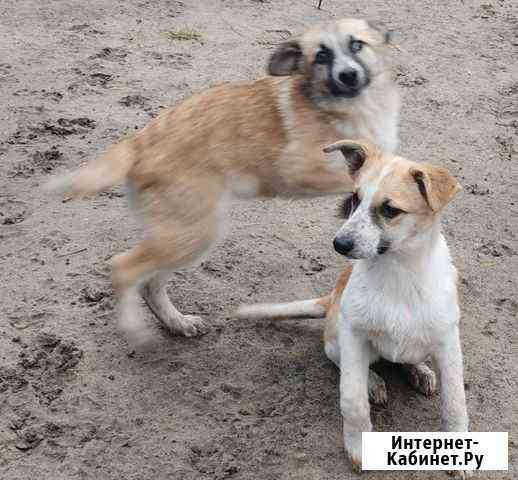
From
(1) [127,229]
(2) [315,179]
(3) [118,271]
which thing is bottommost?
(1) [127,229]

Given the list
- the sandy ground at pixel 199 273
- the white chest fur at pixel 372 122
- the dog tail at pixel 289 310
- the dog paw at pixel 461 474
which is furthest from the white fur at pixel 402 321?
the white chest fur at pixel 372 122

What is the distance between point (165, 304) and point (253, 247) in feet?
3.49

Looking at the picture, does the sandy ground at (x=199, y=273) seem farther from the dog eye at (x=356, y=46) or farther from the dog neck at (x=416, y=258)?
the dog eye at (x=356, y=46)

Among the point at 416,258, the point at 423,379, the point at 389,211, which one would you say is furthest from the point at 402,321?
the point at 423,379

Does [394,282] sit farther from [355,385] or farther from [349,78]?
[349,78]

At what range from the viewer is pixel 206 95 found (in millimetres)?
4781

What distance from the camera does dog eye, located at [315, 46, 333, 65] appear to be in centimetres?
478

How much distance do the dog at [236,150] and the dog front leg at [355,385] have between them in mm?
1034

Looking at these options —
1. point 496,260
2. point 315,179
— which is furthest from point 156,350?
point 496,260

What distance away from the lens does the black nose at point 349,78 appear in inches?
183

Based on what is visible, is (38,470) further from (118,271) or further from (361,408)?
(361,408)

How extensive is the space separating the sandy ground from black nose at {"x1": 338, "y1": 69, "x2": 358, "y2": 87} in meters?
1.38

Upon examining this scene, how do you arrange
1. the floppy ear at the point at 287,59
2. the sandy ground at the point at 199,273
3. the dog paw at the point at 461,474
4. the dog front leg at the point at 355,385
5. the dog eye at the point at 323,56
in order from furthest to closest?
the floppy ear at the point at 287,59 < the dog eye at the point at 323,56 < the sandy ground at the point at 199,273 < the dog paw at the point at 461,474 < the dog front leg at the point at 355,385

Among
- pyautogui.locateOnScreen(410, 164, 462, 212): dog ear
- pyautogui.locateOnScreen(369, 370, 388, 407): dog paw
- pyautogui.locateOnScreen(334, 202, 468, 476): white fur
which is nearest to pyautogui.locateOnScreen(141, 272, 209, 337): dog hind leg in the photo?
pyautogui.locateOnScreen(369, 370, 388, 407): dog paw
